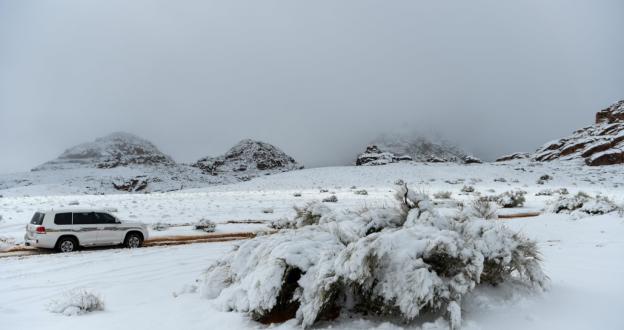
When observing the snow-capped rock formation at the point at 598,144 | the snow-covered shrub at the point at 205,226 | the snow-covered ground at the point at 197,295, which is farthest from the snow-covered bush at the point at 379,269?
the snow-capped rock formation at the point at 598,144

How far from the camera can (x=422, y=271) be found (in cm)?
520

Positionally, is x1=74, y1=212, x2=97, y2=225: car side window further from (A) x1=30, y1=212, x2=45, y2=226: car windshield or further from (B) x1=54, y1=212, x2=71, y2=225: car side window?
(A) x1=30, y1=212, x2=45, y2=226: car windshield

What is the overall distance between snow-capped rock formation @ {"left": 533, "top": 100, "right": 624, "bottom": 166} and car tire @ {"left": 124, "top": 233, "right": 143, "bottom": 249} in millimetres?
55745

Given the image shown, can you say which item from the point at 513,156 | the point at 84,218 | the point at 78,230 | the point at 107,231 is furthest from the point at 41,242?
the point at 513,156

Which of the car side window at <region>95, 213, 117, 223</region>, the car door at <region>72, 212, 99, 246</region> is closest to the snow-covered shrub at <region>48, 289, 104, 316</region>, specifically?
the car door at <region>72, 212, 99, 246</region>

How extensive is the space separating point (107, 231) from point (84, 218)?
91 centimetres

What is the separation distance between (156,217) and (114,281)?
1591cm

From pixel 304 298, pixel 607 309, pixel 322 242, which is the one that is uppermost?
pixel 322 242

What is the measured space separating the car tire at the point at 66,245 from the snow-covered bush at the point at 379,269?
10.6 m

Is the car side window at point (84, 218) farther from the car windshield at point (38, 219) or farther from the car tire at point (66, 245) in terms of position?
the car windshield at point (38, 219)

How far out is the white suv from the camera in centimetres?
1458

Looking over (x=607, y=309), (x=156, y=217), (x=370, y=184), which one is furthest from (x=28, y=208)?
(x=607, y=309)

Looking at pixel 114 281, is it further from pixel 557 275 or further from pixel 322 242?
pixel 557 275

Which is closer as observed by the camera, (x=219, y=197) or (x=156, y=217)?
(x=156, y=217)
